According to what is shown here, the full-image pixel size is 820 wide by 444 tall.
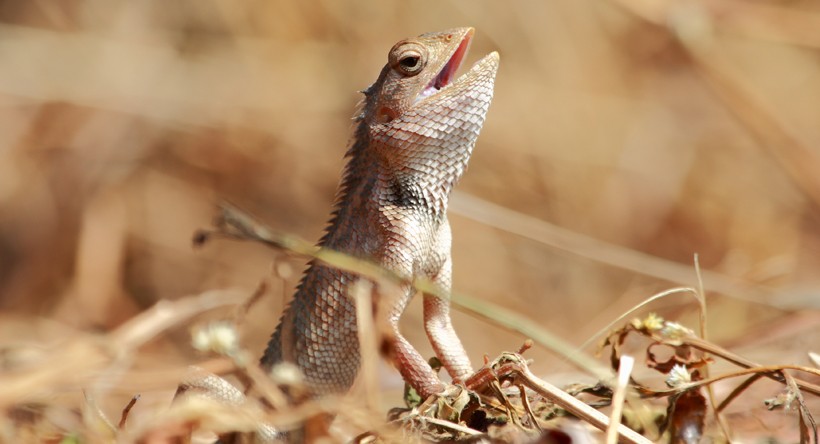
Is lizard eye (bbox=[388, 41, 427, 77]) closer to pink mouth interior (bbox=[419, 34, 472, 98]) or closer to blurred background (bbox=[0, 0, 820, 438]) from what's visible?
pink mouth interior (bbox=[419, 34, 472, 98])

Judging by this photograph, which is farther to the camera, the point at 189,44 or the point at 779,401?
the point at 189,44

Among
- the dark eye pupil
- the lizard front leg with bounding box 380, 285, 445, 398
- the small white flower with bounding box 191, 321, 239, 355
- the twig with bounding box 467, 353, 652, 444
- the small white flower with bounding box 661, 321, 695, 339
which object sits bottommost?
the small white flower with bounding box 191, 321, 239, 355

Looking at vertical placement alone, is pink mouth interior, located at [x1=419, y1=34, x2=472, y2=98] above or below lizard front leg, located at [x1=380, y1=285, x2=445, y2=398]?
above

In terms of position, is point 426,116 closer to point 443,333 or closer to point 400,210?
point 400,210

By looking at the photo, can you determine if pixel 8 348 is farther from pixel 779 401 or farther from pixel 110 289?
pixel 110 289

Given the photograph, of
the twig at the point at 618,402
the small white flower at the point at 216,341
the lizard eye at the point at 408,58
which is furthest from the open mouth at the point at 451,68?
the small white flower at the point at 216,341

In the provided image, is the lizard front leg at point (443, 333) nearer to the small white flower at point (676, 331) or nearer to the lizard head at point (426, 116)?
the lizard head at point (426, 116)

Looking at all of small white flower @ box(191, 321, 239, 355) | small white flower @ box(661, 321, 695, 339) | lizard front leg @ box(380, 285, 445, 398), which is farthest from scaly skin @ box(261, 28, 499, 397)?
small white flower @ box(191, 321, 239, 355)

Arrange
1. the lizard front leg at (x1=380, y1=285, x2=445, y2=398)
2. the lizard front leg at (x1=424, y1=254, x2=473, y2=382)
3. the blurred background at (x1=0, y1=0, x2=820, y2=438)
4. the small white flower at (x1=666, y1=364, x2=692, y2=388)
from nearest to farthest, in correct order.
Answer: the small white flower at (x1=666, y1=364, x2=692, y2=388) → the lizard front leg at (x1=380, y1=285, x2=445, y2=398) → the lizard front leg at (x1=424, y1=254, x2=473, y2=382) → the blurred background at (x1=0, y1=0, x2=820, y2=438)

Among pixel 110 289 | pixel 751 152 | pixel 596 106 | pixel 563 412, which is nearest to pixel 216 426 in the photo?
pixel 563 412
